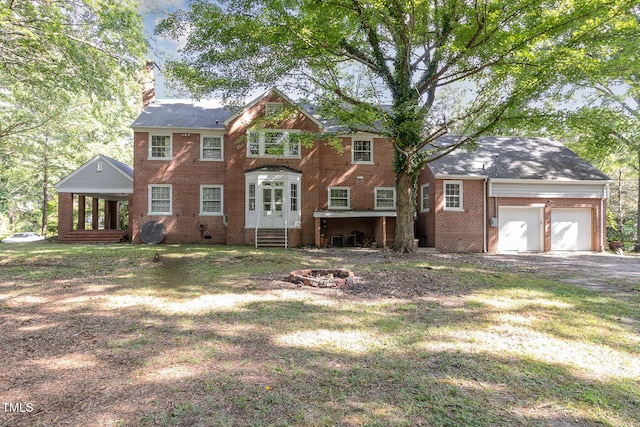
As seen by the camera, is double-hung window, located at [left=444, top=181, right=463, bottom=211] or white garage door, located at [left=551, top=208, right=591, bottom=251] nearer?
double-hung window, located at [left=444, top=181, right=463, bottom=211]

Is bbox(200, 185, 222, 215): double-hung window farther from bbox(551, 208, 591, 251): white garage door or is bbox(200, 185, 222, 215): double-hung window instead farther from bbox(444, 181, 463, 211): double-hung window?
bbox(551, 208, 591, 251): white garage door

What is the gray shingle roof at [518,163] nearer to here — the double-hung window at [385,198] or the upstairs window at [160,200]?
the double-hung window at [385,198]

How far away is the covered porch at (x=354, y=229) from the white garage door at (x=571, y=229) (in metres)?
7.61

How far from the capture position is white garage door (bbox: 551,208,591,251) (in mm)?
16406

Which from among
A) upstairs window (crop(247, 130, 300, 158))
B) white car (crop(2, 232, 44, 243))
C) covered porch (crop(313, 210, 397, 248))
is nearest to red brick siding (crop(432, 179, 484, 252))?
covered porch (crop(313, 210, 397, 248))

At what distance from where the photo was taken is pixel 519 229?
1641cm

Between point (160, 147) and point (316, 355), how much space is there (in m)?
16.4

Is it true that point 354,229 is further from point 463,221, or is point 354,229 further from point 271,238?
point 463,221

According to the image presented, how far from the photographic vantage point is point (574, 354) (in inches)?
145

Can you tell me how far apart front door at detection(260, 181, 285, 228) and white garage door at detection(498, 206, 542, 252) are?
34.3ft

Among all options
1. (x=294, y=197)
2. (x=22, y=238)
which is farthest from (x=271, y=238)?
(x=22, y=238)

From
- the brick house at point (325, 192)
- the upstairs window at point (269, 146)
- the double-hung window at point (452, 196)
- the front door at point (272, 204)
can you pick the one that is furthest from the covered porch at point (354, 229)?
the upstairs window at point (269, 146)

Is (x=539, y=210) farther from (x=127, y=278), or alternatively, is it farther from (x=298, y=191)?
(x=127, y=278)

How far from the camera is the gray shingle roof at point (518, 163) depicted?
53.6 feet
